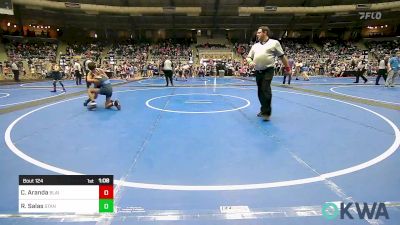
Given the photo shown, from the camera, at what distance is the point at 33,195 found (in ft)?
7.06

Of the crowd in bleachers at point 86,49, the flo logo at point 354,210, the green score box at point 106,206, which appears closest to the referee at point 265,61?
the flo logo at point 354,210

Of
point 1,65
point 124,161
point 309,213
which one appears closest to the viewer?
point 309,213

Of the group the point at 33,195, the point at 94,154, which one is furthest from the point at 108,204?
the point at 94,154

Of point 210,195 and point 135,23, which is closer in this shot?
point 210,195

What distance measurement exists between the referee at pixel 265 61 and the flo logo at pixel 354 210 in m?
3.77

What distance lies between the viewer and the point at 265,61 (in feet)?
20.1

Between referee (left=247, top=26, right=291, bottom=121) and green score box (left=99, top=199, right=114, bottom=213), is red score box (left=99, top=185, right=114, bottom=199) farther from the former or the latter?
referee (left=247, top=26, right=291, bottom=121)

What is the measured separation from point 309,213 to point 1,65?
1334 inches

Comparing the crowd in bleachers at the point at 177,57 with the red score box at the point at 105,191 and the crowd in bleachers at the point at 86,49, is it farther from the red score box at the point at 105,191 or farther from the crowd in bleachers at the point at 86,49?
the red score box at the point at 105,191

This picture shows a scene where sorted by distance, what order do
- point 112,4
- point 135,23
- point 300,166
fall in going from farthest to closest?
1. point 135,23
2. point 112,4
3. point 300,166

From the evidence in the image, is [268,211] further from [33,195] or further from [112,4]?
[112,4]

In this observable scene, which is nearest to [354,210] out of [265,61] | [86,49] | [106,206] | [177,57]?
[106,206]

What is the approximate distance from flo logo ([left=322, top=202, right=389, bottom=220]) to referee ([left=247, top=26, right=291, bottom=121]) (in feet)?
12.4

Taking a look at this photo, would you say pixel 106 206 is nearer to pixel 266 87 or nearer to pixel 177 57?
pixel 266 87
